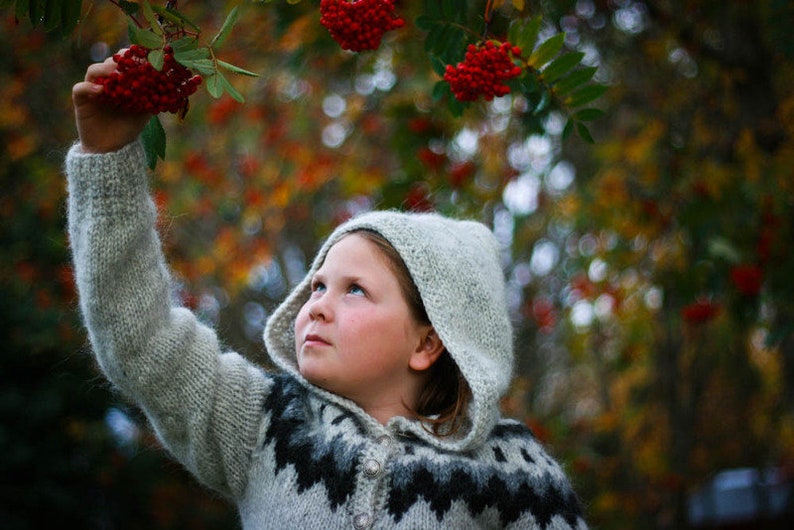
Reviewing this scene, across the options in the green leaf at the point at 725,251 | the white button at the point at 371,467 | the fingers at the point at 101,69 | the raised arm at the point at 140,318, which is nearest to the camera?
the fingers at the point at 101,69

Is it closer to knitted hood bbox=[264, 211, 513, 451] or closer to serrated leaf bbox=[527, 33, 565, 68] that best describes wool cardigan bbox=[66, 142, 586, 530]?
knitted hood bbox=[264, 211, 513, 451]

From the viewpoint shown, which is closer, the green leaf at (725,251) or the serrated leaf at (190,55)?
the serrated leaf at (190,55)

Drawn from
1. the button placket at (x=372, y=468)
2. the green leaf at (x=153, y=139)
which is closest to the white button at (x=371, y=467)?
the button placket at (x=372, y=468)

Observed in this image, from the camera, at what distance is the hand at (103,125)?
1.56 m

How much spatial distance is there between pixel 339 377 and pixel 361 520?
32 centimetres

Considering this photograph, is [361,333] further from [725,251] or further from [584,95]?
[725,251]

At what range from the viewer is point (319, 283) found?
1.97 metres

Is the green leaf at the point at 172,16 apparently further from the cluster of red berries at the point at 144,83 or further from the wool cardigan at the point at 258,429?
the wool cardigan at the point at 258,429

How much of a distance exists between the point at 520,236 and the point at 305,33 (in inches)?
104

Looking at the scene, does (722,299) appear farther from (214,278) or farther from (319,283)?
(214,278)

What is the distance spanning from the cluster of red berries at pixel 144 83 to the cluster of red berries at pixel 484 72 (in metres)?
0.62

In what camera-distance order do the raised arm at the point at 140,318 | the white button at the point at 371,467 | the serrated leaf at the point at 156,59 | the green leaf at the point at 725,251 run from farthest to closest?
the green leaf at the point at 725,251, the white button at the point at 371,467, the raised arm at the point at 140,318, the serrated leaf at the point at 156,59

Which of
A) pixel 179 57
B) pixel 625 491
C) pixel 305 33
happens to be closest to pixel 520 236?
pixel 305 33

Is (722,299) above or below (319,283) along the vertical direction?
below
